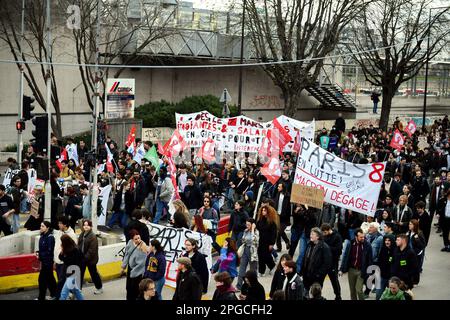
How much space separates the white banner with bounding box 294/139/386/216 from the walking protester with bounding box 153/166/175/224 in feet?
13.1

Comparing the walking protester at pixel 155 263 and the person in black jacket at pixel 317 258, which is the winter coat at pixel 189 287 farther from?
the person in black jacket at pixel 317 258

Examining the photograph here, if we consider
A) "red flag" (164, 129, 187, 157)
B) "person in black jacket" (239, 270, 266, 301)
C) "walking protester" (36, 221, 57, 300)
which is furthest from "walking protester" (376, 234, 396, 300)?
"red flag" (164, 129, 187, 157)

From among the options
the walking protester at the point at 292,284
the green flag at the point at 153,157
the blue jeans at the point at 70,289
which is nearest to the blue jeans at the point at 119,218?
the green flag at the point at 153,157

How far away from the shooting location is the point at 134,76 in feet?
135

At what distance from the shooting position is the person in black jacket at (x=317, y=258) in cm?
1160

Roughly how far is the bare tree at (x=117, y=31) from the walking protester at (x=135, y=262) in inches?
841

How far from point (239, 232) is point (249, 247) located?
111cm

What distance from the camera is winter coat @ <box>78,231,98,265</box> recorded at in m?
12.5

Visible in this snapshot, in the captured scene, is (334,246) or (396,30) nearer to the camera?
(334,246)

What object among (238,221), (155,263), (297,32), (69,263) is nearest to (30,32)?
(297,32)

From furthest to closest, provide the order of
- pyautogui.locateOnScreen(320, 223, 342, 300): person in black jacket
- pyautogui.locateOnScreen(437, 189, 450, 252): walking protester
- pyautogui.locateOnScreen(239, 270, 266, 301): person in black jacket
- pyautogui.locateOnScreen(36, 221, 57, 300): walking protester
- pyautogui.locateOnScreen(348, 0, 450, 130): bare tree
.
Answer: pyautogui.locateOnScreen(348, 0, 450, 130): bare tree, pyautogui.locateOnScreen(437, 189, 450, 252): walking protester, pyautogui.locateOnScreen(320, 223, 342, 300): person in black jacket, pyautogui.locateOnScreen(36, 221, 57, 300): walking protester, pyautogui.locateOnScreen(239, 270, 266, 301): person in black jacket

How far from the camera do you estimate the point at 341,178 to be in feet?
48.2

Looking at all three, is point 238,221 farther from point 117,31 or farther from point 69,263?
point 117,31

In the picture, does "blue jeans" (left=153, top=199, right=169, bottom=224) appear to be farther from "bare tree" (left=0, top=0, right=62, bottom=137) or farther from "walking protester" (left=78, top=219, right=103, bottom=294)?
"bare tree" (left=0, top=0, right=62, bottom=137)
